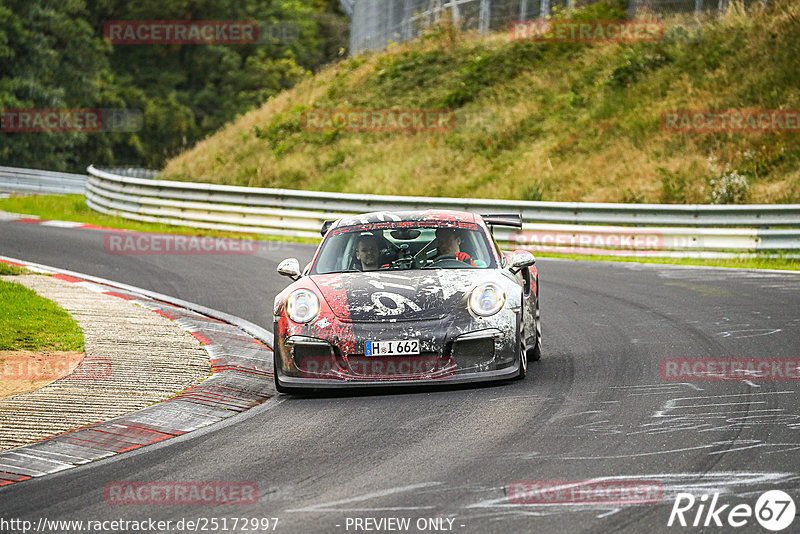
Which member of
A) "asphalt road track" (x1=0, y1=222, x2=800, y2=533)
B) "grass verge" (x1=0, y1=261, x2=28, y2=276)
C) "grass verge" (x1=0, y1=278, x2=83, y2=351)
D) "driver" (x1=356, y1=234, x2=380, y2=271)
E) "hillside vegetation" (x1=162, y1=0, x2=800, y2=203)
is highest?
"hillside vegetation" (x1=162, y1=0, x2=800, y2=203)

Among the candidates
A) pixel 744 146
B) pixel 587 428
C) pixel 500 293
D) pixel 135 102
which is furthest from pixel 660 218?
pixel 135 102

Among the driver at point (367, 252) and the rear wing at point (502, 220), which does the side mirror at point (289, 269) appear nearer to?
the driver at point (367, 252)

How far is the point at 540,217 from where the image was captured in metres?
19.6

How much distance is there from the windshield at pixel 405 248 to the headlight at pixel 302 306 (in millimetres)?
719

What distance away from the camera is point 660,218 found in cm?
1836

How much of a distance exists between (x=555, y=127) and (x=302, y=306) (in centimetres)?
2118

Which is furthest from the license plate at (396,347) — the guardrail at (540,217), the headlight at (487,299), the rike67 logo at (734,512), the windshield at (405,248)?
the guardrail at (540,217)

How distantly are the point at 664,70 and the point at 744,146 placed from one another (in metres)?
5.46

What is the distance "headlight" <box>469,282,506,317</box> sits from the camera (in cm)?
811

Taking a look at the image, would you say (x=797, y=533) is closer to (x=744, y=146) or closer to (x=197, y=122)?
(x=744, y=146)

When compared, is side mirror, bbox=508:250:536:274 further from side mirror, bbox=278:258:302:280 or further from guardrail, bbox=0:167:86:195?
guardrail, bbox=0:167:86:195

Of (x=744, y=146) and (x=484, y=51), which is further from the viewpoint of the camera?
(x=484, y=51)

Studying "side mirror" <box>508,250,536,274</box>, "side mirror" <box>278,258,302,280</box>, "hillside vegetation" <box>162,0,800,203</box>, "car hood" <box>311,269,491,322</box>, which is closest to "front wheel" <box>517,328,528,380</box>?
"car hood" <box>311,269,491,322</box>

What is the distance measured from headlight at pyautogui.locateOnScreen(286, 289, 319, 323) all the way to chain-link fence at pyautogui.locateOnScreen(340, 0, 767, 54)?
961 inches
